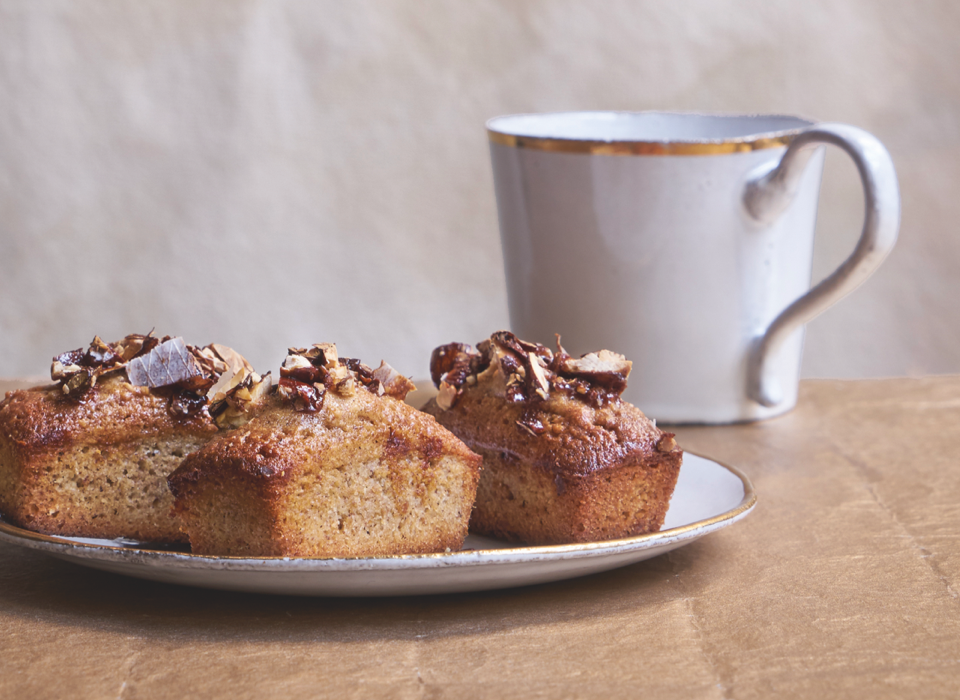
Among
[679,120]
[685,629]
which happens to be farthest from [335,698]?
[679,120]

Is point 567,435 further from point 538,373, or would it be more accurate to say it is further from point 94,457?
point 94,457

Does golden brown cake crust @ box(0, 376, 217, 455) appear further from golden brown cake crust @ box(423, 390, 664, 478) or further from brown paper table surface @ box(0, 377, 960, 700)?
golden brown cake crust @ box(423, 390, 664, 478)

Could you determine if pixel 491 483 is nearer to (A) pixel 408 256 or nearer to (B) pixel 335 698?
(B) pixel 335 698

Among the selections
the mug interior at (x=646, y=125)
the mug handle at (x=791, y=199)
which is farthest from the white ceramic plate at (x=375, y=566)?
the mug interior at (x=646, y=125)

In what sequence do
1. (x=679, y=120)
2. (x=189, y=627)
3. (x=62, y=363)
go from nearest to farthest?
1. (x=189, y=627)
2. (x=62, y=363)
3. (x=679, y=120)

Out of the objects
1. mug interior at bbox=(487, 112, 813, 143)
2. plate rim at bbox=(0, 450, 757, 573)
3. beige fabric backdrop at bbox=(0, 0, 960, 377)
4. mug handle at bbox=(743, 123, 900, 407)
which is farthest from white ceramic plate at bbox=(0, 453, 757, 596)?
beige fabric backdrop at bbox=(0, 0, 960, 377)
